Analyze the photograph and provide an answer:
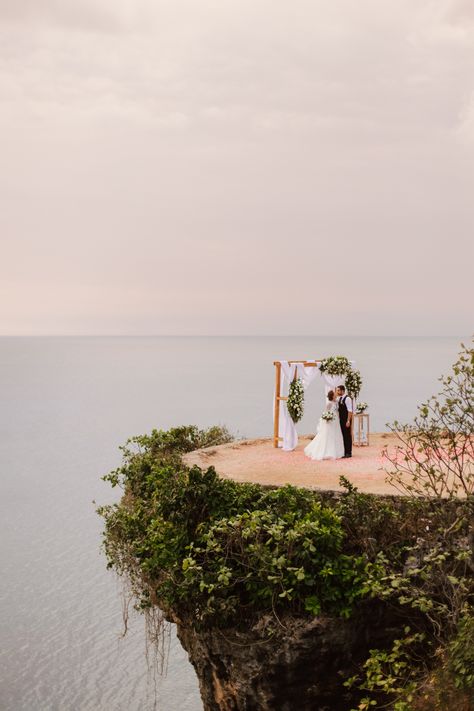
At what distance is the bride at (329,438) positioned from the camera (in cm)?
2431

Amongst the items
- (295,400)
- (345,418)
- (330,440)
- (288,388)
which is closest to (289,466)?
(330,440)

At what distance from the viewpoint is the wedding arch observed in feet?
82.9

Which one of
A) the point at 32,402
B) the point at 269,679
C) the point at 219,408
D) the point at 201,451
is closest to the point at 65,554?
the point at 201,451

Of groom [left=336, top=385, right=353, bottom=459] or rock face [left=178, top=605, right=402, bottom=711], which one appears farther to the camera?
groom [left=336, top=385, right=353, bottom=459]

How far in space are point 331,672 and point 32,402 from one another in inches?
5455

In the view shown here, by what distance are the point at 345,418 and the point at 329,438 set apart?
0.94 meters

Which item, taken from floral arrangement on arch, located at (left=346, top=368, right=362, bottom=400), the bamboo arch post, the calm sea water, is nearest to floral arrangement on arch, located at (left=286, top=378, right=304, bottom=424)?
the bamboo arch post

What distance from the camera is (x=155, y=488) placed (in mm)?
20016

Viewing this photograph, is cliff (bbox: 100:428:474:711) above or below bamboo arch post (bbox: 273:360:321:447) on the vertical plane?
below

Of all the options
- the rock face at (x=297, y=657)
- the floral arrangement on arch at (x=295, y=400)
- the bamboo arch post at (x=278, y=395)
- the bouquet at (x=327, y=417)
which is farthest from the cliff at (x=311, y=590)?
the bamboo arch post at (x=278, y=395)

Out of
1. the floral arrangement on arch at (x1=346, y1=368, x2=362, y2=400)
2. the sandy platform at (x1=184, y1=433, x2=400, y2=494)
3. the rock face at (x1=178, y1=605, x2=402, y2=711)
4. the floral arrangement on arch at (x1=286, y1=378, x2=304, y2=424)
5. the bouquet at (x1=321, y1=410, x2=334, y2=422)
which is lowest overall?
the rock face at (x1=178, y1=605, x2=402, y2=711)

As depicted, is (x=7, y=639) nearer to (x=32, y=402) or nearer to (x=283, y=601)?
(x=283, y=601)

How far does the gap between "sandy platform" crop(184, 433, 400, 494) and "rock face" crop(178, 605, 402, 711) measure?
3434 mm

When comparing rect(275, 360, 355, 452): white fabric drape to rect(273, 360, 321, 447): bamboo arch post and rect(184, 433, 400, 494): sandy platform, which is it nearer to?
rect(273, 360, 321, 447): bamboo arch post
